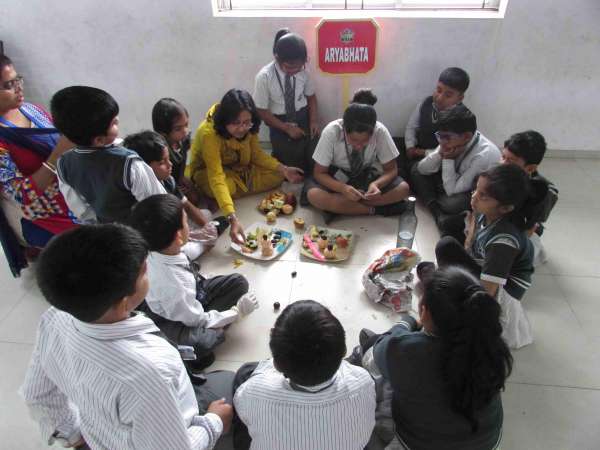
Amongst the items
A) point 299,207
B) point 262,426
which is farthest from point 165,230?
point 299,207

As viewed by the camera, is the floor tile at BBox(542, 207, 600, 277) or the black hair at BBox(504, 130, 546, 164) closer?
the black hair at BBox(504, 130, 546, 164)

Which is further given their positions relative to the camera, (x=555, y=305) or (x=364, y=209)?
(x=364, y=209)

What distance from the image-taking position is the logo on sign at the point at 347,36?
292 centimetres

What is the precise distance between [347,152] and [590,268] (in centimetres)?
156

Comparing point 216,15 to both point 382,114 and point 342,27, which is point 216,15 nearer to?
point 342,27

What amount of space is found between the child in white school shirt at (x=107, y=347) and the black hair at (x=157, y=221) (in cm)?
54

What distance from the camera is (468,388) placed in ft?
3.49

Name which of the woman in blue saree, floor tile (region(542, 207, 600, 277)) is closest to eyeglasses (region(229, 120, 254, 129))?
the woman in blue saree

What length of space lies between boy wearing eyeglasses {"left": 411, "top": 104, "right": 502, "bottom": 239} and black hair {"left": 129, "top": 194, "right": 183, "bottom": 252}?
165cm

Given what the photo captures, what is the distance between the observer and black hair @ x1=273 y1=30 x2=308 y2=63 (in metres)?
2.77

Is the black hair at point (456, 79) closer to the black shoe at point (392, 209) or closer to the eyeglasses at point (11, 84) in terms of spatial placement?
the black shoe at point (392, 209)

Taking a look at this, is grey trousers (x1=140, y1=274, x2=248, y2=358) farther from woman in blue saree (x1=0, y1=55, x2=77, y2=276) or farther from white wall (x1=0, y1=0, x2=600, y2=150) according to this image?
white wall (x1=0, y1=0, x2=600, y2=150)

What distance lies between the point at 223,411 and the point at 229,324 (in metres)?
0.66

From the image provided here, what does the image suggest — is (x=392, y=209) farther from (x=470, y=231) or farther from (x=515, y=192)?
(x=515, y=192)
